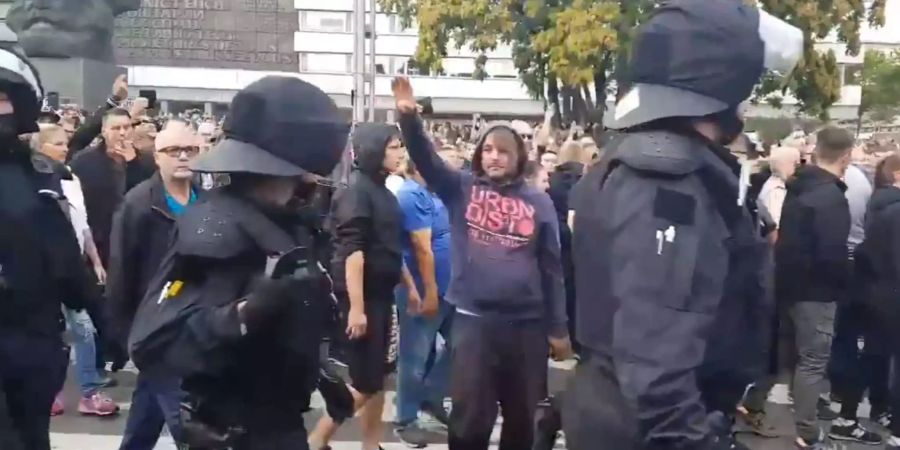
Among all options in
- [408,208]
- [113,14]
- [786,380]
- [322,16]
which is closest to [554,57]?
[113,14]

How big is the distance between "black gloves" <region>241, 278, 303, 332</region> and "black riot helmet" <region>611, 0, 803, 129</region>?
3.29ft

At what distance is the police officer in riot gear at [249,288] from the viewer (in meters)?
3.06

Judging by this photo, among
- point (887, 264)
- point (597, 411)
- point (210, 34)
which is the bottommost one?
point (887, 264)

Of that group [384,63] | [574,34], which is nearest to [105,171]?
[574,34]

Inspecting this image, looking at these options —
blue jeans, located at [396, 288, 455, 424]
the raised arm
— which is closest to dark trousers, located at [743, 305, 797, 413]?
blue jeans, located at [396, 288, 455, 424]

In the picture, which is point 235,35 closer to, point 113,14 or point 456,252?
point 113,14

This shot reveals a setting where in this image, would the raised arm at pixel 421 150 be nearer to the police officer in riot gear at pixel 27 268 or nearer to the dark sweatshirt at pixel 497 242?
the dark sweatshirt at pixel 497 242

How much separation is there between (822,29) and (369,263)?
2509 cm

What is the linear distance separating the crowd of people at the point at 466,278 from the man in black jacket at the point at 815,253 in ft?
0.05

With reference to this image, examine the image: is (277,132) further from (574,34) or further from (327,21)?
(327,21)

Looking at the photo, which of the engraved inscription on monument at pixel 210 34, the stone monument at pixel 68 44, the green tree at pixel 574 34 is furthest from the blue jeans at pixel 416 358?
the engraved inscription on monument at pixel 210 34

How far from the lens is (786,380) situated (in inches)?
347

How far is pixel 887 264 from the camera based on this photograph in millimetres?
6988

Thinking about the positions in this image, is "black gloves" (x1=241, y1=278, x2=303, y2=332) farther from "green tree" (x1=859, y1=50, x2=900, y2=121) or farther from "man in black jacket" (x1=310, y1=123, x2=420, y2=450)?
"green tree" (x1=859, y1=50, x2=900, y2=121)
